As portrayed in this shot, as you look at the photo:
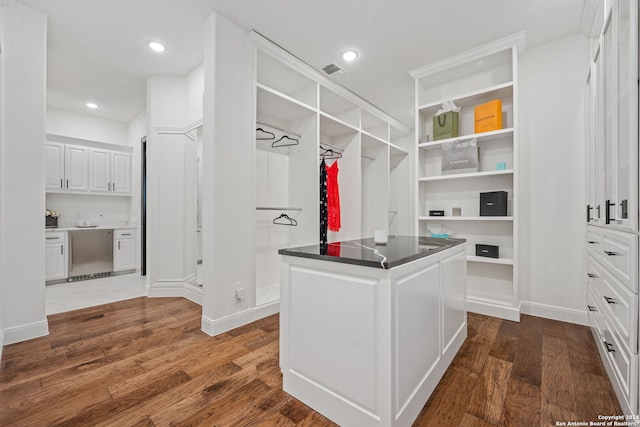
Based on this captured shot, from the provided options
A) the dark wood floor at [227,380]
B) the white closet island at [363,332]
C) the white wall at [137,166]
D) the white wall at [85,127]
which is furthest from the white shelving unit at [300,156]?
the white wall at [85,127]

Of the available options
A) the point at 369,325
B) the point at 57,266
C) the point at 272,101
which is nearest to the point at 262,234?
the point at 272,101

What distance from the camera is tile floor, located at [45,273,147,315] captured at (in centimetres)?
327

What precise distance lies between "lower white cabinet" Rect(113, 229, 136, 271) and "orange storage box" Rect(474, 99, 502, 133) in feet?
18.4

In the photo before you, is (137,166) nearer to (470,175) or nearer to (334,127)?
(334,127)

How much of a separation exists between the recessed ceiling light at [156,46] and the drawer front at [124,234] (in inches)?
127

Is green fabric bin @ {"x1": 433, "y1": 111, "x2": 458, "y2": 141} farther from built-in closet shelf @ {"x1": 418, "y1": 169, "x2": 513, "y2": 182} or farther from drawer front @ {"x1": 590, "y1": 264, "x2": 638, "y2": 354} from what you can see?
→ drawer front @ {"x1": 590, "y1": 264, "x2": 638, "y2": 354}

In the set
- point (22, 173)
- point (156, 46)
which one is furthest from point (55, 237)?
point (156, 46)

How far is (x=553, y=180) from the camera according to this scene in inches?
112

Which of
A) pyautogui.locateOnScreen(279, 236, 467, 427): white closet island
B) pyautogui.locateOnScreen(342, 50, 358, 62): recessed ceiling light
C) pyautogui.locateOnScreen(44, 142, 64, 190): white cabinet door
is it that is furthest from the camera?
pyautogui.locateOnScreen(44, 142, 64, 190): white cabinet door

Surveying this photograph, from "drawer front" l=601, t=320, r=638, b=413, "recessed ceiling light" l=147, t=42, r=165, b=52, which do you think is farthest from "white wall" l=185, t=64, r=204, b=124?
"drawer front" l=601, t=320, r=638, b=413

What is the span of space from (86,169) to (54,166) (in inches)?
16.2

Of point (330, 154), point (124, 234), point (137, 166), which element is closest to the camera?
point (330, 154)

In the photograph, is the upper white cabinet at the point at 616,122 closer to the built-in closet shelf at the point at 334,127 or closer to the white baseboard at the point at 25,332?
the built-in closet shelf at the point at 334,127

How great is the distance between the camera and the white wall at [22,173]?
90.1 inches
